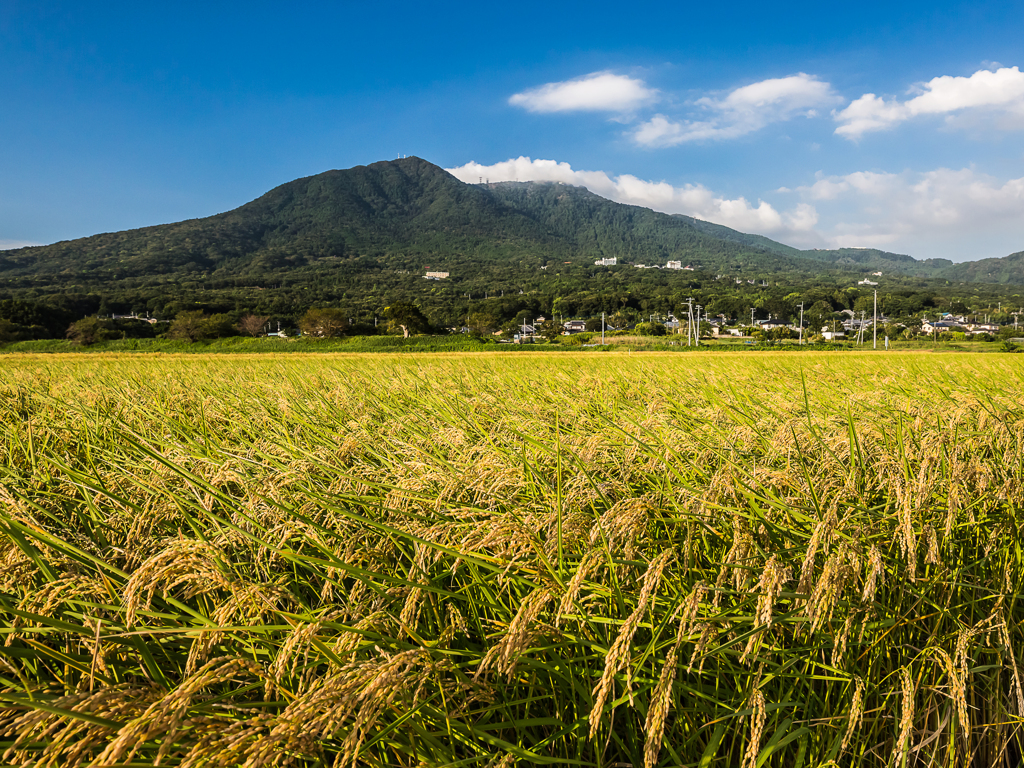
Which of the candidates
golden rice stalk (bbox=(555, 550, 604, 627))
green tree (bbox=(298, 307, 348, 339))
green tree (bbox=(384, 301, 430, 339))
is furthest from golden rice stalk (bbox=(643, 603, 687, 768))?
green tree (bbox=(298, 307, 348, 339))

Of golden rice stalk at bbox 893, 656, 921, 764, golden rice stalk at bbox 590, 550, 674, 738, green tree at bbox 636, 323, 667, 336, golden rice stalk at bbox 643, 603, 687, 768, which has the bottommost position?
golden rice stalk at bbox 893, 656, 921, 764

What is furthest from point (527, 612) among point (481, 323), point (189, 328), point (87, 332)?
point (481, 323)

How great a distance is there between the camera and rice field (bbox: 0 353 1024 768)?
3.64ft

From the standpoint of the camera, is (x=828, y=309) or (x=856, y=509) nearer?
(x=856, y=509)

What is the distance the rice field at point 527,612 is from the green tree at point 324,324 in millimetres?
85868

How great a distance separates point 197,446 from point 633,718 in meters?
2.63

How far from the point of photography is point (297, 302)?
12419cm

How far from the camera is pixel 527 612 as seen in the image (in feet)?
3.76

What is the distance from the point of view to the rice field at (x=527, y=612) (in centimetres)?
111

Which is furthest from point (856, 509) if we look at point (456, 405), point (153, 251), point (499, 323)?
point (153, 251)

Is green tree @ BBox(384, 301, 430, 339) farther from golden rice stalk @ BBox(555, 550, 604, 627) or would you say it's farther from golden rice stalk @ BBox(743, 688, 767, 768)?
golden rice stalk @ BBox(743, 688, 767, 768)

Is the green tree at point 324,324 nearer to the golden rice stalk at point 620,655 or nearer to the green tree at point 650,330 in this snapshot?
the green tree at point 650,330

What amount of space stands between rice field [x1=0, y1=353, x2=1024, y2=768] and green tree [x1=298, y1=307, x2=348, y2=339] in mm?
85868

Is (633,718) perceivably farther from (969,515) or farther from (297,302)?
(297,302)
